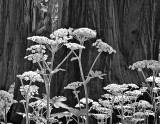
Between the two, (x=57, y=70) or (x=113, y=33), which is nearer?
(x=57, y=70)

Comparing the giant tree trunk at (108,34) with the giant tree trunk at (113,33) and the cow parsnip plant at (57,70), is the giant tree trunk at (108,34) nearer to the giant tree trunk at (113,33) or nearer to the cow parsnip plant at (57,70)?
the giant tree trunk at (113,33)

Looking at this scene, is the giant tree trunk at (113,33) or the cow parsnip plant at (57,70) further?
the giant tree trunk at (113,33)

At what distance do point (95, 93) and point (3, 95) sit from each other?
1.72 m

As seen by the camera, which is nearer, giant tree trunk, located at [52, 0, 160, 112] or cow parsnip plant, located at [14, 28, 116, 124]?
cow parsnip plant, located at [14, 28, 116, 124]

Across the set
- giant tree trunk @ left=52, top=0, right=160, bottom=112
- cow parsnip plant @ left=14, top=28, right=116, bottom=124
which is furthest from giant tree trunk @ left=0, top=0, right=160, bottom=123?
cow parsnip plant @ left=14, top=28, right=116, bottom=124

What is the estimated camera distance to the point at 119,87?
3.00 metres

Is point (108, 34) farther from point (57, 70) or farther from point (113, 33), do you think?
point (57, 70)

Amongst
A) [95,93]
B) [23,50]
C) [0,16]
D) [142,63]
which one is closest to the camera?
[142,63]

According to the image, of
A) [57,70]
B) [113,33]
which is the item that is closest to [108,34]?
[113,33]

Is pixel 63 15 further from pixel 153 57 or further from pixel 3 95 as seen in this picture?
pixel 3 95

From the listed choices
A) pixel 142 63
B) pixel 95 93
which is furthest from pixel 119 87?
pixel 95 93

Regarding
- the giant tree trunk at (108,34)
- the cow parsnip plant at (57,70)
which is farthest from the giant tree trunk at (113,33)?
the cow parsnip plant at (57,70)

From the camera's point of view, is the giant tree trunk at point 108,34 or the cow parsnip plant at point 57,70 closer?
the cow parsnip plant at point 57,70

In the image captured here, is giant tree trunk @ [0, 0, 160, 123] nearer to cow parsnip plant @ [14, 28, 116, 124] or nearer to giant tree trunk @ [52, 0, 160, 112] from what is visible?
giant tree trunk @ [52, 0, 160, 112]
